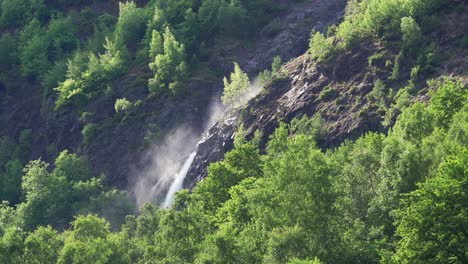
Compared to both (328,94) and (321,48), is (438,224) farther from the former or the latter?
(321,48)

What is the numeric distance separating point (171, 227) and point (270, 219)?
560 inches

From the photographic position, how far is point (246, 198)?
4626 inches

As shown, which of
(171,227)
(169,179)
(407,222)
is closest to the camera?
(407,222)

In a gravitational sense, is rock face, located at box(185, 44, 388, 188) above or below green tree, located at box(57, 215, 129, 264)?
below

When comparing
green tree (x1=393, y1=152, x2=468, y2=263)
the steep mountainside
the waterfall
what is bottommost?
the waterfall

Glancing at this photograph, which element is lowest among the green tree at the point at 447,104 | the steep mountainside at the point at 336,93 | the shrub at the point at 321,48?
the steep mountainside at the point at 336,93

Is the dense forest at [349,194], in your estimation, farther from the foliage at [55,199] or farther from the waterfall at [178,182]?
the foliage at [55,199]

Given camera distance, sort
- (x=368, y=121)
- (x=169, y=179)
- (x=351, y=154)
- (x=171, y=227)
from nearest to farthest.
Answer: (x=171, y=227) → (x=351, y=154) → (x=368, y=121) → (x=169, y=179)

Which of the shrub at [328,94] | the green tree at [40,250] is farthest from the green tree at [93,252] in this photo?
the shrub at [328,94]

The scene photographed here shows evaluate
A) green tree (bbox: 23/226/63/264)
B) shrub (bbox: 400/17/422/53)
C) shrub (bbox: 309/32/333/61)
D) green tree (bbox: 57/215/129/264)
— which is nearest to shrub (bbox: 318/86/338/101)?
shrub (bbox: 309/32/333/61)

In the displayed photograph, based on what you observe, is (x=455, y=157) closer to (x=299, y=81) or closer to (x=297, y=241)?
(x=297, y=241)

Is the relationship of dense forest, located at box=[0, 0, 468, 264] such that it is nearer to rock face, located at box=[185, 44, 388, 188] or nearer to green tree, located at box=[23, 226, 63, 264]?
green tree, located at box=[23, 226, 63, 264]

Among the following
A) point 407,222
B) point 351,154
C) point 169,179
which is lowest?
point 169,179

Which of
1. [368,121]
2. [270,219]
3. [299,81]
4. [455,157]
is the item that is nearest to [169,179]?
[299,81]
